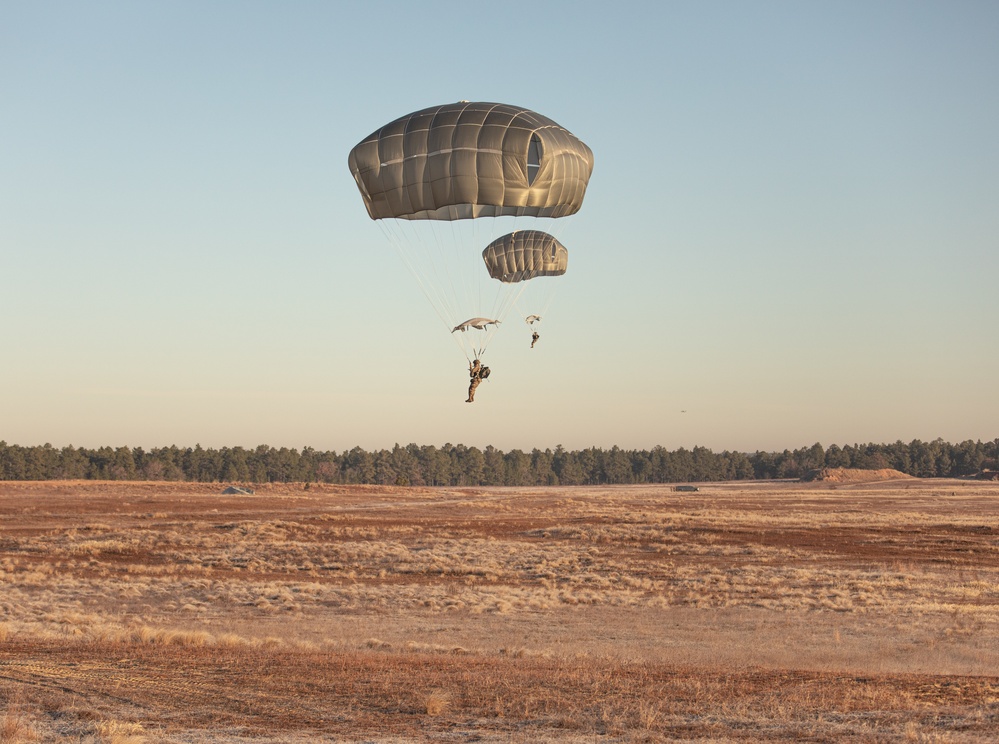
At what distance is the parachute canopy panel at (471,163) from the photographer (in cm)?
2783

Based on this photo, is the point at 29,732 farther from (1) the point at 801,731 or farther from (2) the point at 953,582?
(2) the point at 953,582

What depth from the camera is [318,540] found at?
165ft

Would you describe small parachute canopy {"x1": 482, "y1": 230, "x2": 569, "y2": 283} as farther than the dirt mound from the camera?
No

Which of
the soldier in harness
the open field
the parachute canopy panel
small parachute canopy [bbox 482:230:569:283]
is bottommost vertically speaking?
the open field

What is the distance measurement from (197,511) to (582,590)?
4870cm

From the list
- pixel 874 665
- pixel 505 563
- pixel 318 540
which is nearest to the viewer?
pixel 874 665

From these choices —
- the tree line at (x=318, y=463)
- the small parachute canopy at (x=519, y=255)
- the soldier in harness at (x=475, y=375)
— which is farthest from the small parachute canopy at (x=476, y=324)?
the tree line at (x=318, y=463)

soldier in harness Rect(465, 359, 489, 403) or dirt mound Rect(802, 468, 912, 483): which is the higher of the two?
soldier in harness Rect(465, 359, 489, 403)

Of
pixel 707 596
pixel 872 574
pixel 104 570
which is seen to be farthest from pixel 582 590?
pixel 104 570

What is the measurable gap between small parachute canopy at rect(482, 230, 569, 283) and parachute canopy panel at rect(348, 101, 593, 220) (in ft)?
69.0

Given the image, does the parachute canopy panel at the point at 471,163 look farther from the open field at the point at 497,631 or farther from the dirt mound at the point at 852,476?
the dirt mound at the point at 852,476

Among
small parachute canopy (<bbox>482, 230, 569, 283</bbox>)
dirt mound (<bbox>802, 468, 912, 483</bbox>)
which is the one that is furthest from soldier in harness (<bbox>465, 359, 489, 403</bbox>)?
dirt mound (<bbox>802, 468, 912, 483</bbox>)

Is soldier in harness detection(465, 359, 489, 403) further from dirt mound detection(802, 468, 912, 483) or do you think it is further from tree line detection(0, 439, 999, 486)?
dirt mound detection(802, 468, 912, 483)

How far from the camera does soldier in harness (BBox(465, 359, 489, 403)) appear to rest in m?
33.4
